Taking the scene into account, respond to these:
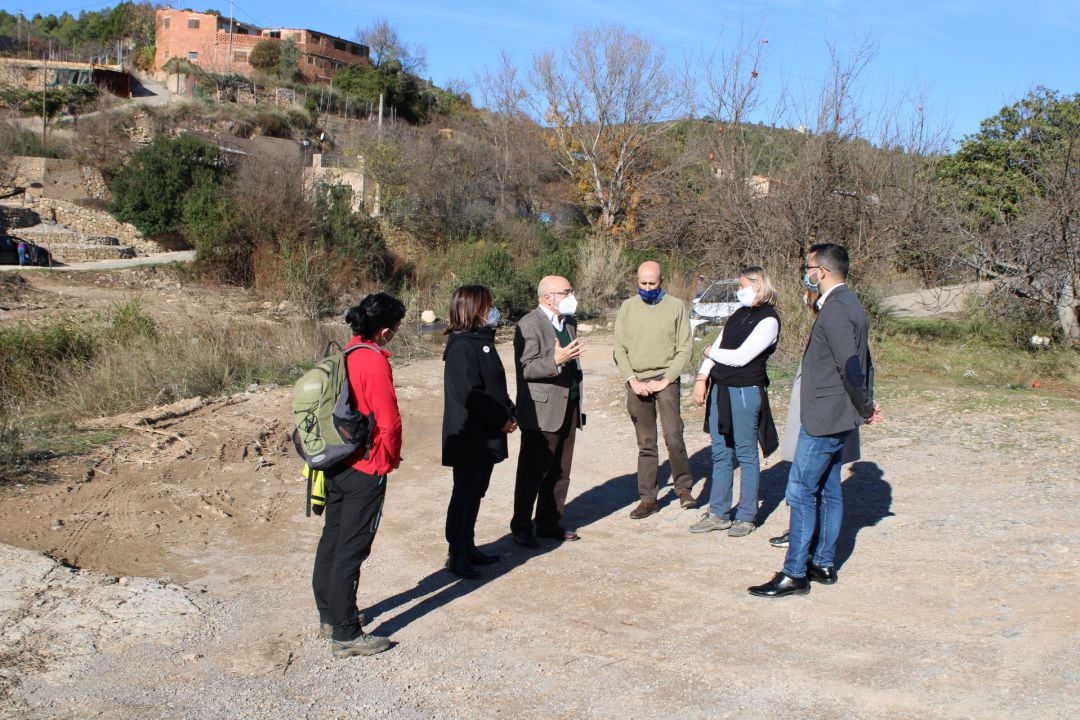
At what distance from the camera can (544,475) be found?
5902 millimetres

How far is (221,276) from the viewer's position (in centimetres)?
2788

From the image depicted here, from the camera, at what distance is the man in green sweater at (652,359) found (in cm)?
632

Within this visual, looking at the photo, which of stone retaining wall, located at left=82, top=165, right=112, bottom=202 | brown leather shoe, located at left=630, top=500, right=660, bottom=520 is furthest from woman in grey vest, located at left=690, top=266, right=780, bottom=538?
stone retaining wall, located at left=82, top=165, right=112, bottom=202

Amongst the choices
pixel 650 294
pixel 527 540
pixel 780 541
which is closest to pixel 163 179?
pixel 650 294

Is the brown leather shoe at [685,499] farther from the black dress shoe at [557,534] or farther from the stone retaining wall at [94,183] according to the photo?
the stone retaining wall at [94,183]

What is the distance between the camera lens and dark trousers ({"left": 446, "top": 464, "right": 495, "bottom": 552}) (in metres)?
5.24

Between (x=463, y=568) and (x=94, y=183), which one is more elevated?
(x=94, y=183)

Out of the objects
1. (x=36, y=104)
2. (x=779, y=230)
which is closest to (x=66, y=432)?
(x=779, y=230)

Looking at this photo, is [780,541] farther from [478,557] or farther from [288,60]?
[288,60]

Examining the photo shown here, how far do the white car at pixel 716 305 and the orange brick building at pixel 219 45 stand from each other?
57780 mm

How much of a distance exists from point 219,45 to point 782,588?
74.4 meters

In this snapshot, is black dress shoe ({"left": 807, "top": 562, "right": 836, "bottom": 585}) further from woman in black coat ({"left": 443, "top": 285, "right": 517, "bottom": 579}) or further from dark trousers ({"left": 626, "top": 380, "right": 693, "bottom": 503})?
woman in black coat ({"left": 443, "top": 285, "right": 517, "bottom": 579})

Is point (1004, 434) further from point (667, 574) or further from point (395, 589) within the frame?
point (395, 589)

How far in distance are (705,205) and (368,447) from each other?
18.5 m
